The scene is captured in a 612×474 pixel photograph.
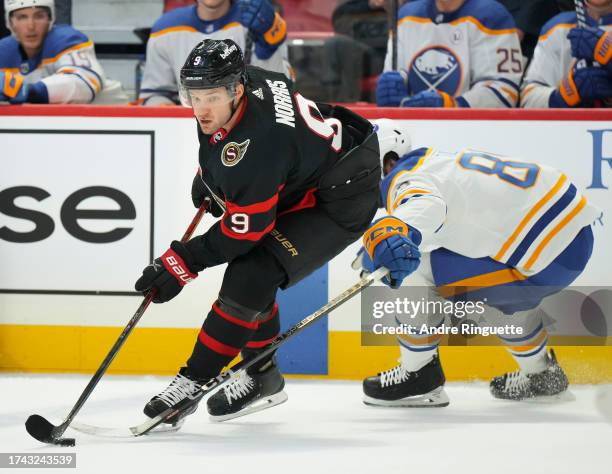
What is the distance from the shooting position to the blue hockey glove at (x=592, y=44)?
142 inches

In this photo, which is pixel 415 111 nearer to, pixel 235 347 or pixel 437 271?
pixel 437 271

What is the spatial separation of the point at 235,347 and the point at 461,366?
1.11 m

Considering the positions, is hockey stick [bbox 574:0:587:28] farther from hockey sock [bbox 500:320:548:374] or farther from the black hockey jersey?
the black hockey jersey

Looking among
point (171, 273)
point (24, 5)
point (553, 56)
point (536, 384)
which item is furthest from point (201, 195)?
point (553, 56)

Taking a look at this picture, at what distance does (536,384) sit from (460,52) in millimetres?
1405

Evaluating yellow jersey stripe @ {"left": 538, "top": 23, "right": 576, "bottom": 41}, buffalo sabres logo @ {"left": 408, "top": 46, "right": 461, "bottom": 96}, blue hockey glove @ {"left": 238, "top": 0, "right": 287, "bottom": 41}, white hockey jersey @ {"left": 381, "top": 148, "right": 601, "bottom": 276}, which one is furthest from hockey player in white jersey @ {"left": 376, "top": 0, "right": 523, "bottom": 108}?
white hockey jersey @ {"left": 381, "top": 148, "right": 601, "bottom": 276}

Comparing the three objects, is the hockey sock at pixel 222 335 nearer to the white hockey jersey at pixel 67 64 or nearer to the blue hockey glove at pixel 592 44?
the white hockey jersey at pixel 67 64

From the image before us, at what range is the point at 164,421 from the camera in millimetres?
2580

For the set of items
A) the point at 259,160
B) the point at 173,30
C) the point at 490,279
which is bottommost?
the point at 490,279

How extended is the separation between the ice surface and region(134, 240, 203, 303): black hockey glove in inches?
14.7

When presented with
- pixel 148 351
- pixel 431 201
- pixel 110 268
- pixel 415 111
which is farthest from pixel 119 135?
pixel 431 201

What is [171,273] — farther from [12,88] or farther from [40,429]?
[12,88]

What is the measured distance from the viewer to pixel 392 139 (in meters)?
3.07

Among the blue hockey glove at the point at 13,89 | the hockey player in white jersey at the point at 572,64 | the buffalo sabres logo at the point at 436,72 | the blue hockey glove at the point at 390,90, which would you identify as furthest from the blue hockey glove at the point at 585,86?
the blue hockey glove at the point at 13,89
